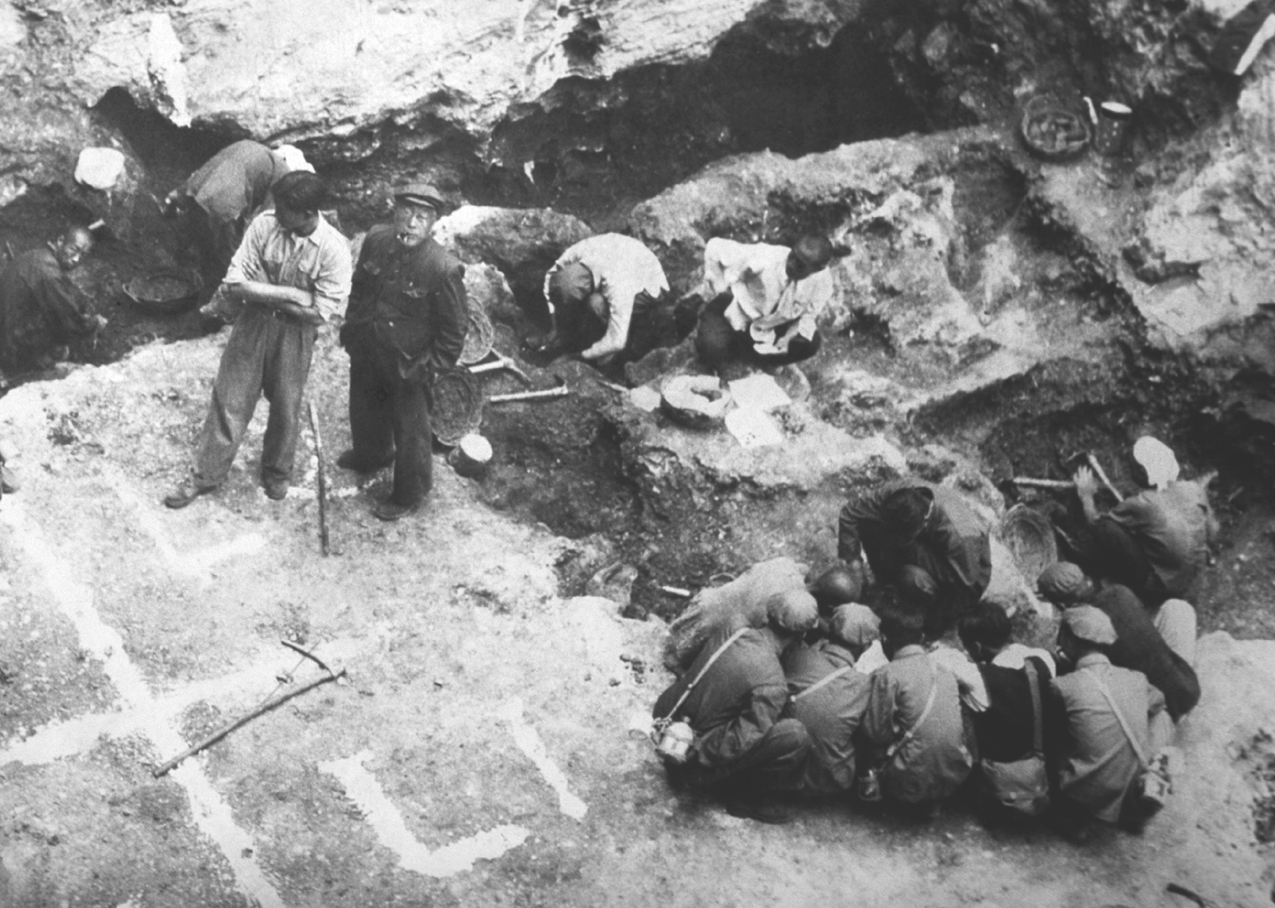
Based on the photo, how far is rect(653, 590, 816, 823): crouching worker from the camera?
695 cm

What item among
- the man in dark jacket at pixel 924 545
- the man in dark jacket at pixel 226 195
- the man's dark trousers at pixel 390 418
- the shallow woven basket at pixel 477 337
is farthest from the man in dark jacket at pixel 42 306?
the man in dark jacket at pixel 924 545

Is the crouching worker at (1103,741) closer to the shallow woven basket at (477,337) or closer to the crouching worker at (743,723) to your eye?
the crouching worker at (743,723)

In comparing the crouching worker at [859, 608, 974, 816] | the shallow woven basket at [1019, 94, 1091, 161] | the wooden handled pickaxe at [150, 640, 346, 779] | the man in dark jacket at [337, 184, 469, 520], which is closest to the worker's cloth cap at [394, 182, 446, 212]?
the man in dark jacket at [337, 184, 469, 520]

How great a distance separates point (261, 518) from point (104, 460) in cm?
110

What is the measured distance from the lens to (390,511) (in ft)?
27.5

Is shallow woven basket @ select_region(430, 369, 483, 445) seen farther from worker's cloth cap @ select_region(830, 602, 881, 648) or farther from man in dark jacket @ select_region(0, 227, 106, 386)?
worker's cloth cap @ select_region(830, 602, 881, 648)

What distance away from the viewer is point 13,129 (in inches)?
341

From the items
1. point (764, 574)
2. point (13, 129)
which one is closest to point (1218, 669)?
point (764, 574)

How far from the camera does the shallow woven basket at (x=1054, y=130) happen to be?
10.6 metres

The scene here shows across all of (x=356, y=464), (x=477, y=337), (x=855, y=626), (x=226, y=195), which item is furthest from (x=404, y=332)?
(x=855, y=626)

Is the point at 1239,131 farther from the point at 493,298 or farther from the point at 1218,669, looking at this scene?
the point at 493,298

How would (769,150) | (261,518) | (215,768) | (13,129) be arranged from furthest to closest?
1. (769,150)
2. (13,129)
3. (261,518)
4. (215,768)

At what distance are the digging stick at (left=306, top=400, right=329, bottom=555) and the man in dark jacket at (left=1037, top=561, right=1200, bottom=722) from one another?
4735mm

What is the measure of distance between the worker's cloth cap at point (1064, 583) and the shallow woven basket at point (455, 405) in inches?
163
